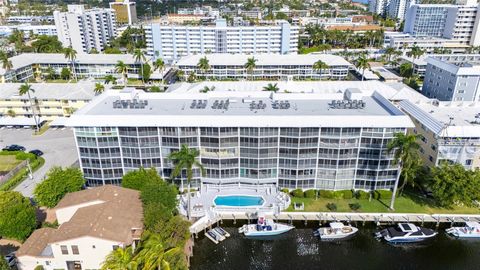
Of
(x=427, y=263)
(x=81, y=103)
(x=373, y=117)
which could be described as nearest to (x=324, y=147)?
(x=373, y=117)

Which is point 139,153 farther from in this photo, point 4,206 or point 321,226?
point 321,226

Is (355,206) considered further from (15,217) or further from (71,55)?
(71,55)

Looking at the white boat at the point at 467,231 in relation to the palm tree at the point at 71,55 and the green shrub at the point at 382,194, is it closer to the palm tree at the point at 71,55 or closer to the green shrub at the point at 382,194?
the green shrub at the point at 382,194

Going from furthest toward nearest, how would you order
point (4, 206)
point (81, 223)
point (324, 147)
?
point (324, 147) → point (4, 206) → point (81, 223)

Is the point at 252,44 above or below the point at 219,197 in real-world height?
above

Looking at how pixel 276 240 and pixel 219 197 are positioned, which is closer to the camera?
pixel 276 240

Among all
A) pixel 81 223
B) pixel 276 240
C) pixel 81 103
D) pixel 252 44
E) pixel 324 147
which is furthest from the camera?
pixel 252 44

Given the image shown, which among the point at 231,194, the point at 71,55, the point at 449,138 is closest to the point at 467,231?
the point at 449,138
